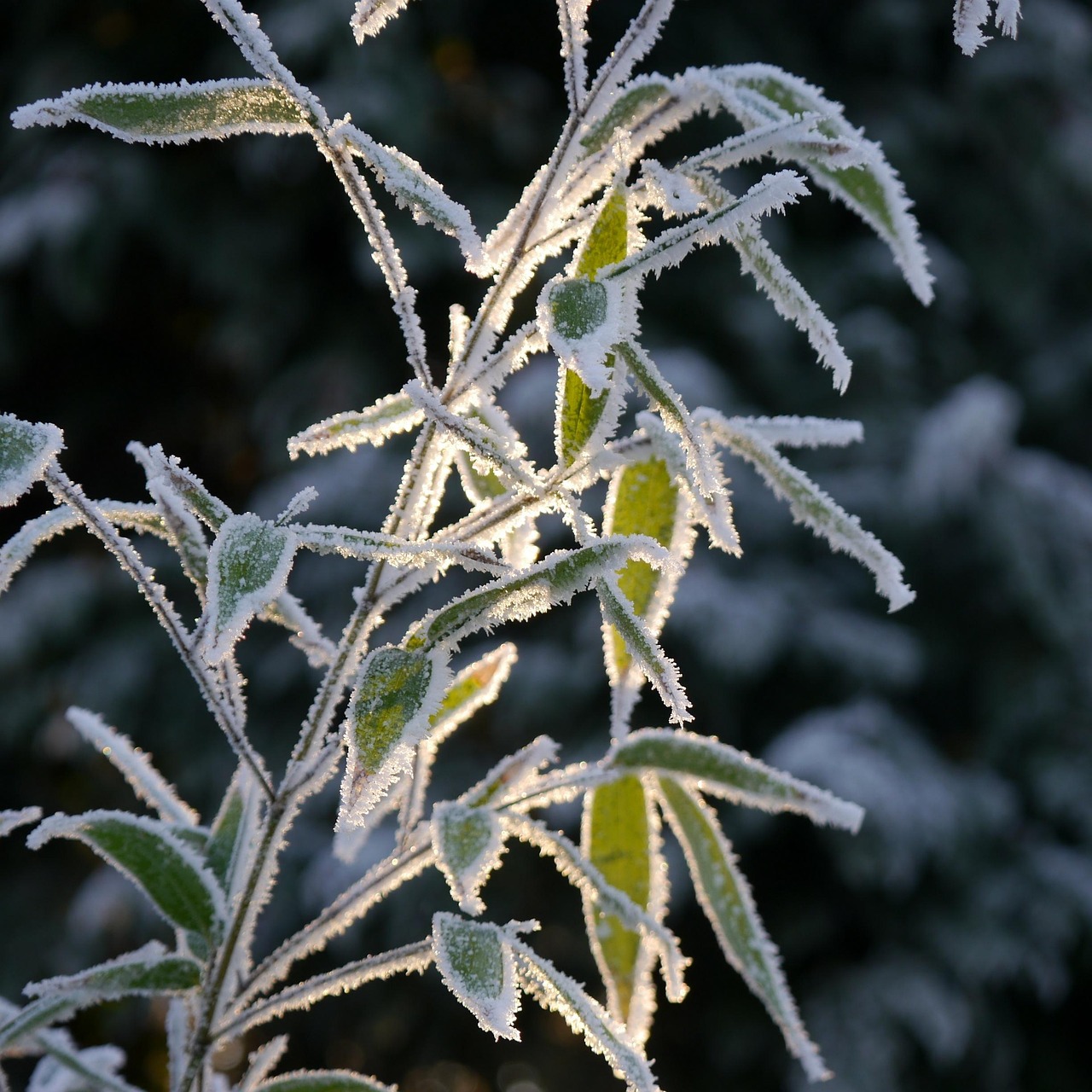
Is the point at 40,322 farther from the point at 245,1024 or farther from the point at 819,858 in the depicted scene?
the point at 245,1024

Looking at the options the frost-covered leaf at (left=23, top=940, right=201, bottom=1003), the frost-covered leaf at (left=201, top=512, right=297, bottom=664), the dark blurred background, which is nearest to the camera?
the frost-covered leaf at (left=201, top=512, right=297, bottom=664)

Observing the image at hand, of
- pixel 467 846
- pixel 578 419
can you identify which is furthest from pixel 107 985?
pixel 578 419

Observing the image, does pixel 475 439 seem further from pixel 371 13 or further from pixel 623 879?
pixel 623 879

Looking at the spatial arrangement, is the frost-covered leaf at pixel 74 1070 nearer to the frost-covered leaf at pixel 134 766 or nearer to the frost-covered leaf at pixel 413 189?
the frost-covered leaf at pixel 134 766

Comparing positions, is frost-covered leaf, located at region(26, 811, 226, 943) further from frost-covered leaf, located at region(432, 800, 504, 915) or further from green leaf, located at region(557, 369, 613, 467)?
green leaf, located at region(557, 369, 613, 467)

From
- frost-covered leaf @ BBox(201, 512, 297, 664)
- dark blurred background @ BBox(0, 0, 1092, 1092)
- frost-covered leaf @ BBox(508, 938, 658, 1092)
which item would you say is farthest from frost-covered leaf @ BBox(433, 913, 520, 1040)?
dark blurred background @ BBox(0, 0, 1092, 1092)

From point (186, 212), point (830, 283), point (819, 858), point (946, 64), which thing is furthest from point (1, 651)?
point (946, 64)
